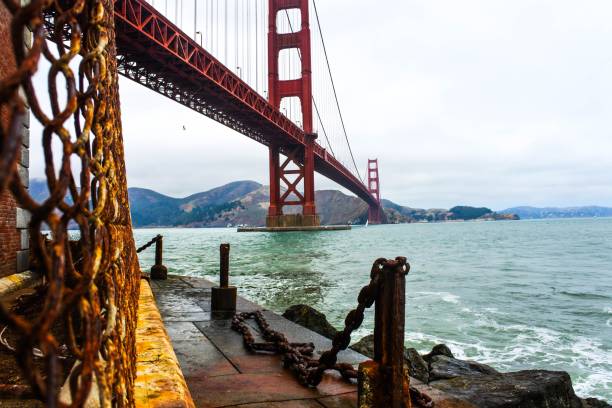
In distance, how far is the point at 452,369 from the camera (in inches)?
215

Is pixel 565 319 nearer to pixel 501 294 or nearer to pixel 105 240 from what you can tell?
pixel 501 294

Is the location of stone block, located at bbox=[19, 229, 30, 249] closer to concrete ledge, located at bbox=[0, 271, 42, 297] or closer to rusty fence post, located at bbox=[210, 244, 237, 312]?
concrete ledge, located at bbox=[0, 271, 42, 297]

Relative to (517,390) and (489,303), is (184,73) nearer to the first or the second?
(489,303)

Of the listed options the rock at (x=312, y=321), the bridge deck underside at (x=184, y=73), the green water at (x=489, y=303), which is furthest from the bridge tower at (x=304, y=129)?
the rock at (x=312, y=321)

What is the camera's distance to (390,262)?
2.34 m

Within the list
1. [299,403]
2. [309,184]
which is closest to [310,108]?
[309,184]

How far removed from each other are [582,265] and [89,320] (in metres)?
25.9

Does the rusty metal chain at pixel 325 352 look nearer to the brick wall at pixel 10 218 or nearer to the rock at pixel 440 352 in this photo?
the rock at pixel 440 352

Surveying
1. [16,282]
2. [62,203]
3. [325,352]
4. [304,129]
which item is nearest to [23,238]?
[16,282]

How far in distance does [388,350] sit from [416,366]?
11.4ft

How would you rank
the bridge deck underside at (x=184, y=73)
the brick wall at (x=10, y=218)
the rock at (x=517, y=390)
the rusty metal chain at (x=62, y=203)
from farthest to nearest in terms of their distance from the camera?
the bridge deck underside at (x=184, y=73) → the brick wall at (x=10, y=218) → the rock at (x=517, y=390) → the rusty metal chain at (x=62, y=203)

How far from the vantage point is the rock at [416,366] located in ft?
17.3

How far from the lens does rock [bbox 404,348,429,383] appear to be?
17.3 ft

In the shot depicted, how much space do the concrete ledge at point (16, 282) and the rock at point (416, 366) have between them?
444 cm
